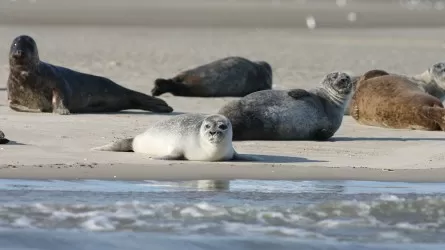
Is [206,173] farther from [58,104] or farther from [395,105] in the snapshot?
[58,104]

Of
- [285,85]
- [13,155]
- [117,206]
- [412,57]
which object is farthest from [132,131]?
[412,57]

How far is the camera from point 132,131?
1096 cm

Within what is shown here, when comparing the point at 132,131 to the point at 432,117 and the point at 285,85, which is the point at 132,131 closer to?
the point at 432,117

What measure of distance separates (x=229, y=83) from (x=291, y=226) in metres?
8.69

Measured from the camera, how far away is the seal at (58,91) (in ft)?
41.2

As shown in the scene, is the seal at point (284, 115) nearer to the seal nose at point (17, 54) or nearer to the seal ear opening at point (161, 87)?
the seal nose at point (17, 54)

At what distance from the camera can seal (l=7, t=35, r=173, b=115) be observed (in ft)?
41.2

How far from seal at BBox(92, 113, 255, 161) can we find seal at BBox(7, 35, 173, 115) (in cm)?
275

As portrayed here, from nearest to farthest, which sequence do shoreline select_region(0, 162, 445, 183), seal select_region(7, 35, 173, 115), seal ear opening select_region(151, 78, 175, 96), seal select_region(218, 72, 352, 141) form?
shoreline select_region(0, 162, 445, 183) < seal select_region(218, 72, 352, 141) < seal select_region(7, 35, 173, 115) < seal ear opening select_region(151, 78, 175, 96)

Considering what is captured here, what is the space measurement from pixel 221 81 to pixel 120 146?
237 inches

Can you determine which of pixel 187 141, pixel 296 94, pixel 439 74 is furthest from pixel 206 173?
pixel 439 74

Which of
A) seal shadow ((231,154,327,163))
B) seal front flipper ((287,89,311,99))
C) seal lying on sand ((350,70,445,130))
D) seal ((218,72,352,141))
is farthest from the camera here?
seal lying on sand ((350,70,445,130))

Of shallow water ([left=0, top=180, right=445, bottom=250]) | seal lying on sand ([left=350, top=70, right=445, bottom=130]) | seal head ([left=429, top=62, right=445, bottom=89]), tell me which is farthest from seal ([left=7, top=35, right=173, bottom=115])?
shallow water ([left=0, top=180, right=445, bottom=250])

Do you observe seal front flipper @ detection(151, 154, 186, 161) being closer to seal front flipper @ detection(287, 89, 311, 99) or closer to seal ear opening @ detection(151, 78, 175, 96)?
seal front flipper @ detection(287, 89, 311, 99)
